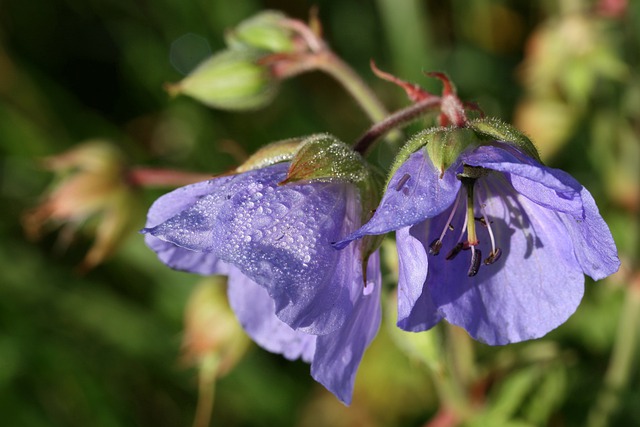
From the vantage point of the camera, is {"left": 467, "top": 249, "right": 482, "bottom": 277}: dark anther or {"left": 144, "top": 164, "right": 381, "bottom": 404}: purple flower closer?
{"left": 144, "top": 164, "right": 381, "bottom": 404}: purple flower

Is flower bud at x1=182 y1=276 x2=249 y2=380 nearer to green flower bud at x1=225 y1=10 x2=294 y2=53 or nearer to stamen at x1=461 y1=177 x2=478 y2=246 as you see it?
green flower bud at x1=225 y1=10 x2=294 y2=53

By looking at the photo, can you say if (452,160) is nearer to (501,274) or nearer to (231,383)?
(501,274)

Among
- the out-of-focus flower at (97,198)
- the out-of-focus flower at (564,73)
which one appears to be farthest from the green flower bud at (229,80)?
the out-of-focus flower at (564,73)

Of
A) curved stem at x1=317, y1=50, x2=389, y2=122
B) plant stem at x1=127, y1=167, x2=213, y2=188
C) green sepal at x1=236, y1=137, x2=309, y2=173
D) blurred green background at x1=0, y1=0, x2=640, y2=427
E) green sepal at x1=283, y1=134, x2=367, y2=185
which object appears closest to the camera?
green sepal at x1=283, y1=134, x2=367, y2=185

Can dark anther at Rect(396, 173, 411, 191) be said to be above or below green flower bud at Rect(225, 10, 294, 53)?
above

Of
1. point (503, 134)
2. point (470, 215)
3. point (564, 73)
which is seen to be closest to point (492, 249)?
point (470, 215)

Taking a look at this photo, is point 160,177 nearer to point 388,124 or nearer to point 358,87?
point 358,87


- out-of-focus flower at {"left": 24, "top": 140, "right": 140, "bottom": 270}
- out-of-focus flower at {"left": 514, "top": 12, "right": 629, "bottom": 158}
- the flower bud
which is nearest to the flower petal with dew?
the flower bud

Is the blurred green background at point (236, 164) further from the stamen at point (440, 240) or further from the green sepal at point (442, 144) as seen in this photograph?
the green sepal at point (442, 144)
